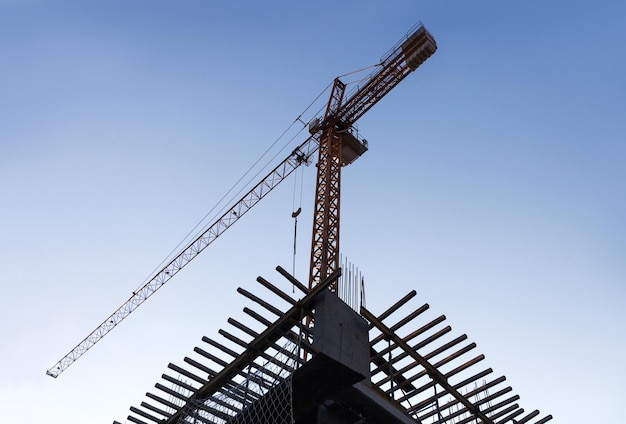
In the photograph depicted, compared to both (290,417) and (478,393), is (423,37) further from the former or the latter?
(290,417)

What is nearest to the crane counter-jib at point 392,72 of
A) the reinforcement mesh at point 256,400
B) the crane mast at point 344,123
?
the crane mast at point 344,123

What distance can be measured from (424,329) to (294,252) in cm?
2429

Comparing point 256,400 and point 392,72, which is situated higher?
point 392,72

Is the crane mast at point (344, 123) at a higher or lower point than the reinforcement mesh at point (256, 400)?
higher

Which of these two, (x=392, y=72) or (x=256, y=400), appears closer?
(x=256, y=400)

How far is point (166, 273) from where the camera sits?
48.2 meters

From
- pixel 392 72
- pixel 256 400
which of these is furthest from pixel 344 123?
pixel 256 400

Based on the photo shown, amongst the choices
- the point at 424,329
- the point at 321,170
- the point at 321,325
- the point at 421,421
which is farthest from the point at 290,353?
the point at 321,170

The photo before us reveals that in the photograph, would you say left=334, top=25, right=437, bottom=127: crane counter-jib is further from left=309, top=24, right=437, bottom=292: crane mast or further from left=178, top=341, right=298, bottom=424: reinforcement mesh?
left=178, top=341, right=298, bottom=424: reinforcement mesh

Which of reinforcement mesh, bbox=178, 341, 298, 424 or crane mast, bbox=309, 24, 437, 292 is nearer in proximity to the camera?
reinforcement mesh, bbox=178, 341, 298, 424

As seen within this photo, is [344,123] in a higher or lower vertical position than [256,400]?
higher

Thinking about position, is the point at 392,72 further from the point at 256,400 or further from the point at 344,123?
the point at 256,400

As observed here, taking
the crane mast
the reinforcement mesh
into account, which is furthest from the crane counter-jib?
the reinforcement mesh

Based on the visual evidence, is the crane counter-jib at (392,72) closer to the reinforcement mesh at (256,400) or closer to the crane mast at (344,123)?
the crane mast at (344,123)
